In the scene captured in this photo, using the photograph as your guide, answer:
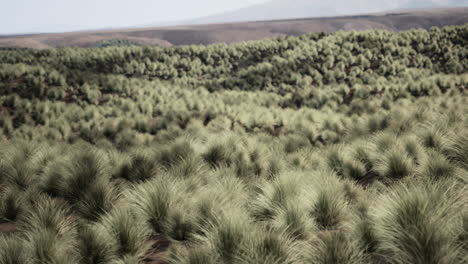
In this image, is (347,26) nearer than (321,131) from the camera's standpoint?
No

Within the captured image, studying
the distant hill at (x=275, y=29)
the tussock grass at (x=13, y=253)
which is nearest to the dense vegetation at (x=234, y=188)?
the tussock grass at (x=13, y=253)

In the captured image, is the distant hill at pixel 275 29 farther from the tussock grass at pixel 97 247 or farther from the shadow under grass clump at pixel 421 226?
the shadow under grass clump at pixel 421 226

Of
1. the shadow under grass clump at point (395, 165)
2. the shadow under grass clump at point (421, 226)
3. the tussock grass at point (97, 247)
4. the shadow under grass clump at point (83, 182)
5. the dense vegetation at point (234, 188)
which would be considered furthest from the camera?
the shadow under grass clump at point (395, 165)

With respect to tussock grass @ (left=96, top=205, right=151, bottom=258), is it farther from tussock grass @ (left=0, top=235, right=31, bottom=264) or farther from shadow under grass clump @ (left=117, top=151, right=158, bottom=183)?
shadow under grass clump @ (left=117, top=151, right=158, bottom=183)

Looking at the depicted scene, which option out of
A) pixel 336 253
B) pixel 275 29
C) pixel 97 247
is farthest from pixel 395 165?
pixel 275 29

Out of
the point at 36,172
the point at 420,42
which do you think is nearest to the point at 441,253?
the point at 36,172

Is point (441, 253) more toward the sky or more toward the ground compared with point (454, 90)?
more toward the sky

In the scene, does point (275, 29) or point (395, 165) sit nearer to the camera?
point (395, 165)

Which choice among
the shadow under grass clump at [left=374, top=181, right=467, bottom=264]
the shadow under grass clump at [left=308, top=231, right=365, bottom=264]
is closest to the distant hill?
the shadow under grass clump at [left=374, top=181, right=467, bottom=264]

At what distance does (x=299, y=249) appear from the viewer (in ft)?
9.16

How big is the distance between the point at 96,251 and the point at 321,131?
29.4 feet

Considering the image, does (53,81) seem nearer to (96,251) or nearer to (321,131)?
(321,131)

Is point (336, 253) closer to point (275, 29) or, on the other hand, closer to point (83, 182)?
point (83, 182)

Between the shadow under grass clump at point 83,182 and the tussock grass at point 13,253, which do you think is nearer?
the tussock grass at point 13,253
